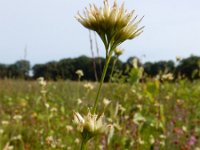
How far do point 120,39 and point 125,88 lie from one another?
196 inches

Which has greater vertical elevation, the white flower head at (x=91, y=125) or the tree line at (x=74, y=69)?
the tree line at (x=74, y=69)

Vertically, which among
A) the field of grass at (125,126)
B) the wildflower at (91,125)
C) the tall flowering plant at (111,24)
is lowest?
the field of grass at (125,126)

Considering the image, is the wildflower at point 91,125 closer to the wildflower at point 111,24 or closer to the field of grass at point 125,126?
the wildflower at point 111,24

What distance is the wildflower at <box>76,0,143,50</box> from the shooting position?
106cm

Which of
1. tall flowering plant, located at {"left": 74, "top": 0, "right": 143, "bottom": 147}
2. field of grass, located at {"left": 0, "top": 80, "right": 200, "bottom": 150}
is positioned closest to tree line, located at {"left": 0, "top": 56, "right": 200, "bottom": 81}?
field of grass, located at {"left": 0, "top": 80, "right": 200, "bottom": 150}

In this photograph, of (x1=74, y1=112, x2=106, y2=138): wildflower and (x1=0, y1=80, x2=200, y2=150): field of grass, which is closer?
(x1=74, y1=112, x2=106, y2=138): wildflower

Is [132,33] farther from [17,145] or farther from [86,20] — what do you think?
[17,145]

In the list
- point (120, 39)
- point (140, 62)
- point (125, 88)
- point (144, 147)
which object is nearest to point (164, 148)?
point (144, 147)

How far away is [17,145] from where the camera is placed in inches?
157

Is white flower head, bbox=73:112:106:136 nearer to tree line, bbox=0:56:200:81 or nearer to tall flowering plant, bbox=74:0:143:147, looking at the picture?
tall flowering plant, bbox=74:0:143:147

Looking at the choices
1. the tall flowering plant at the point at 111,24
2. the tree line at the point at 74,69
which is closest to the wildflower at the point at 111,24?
the tall flowering plant at the point at 111,24

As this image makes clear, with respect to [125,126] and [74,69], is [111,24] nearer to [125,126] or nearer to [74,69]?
[125,126]

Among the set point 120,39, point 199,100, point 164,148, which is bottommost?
point 164,148

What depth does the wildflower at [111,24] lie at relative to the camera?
3.49 feet
